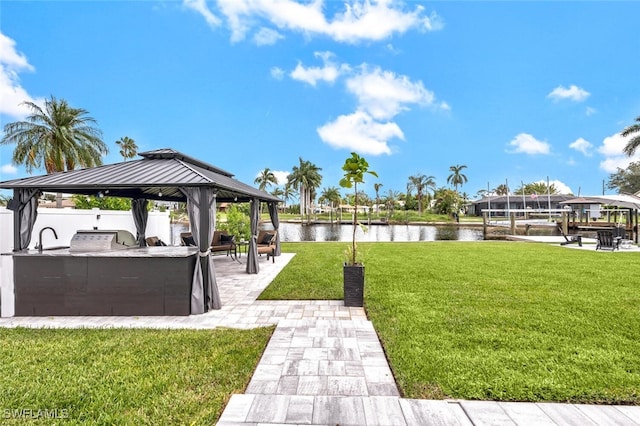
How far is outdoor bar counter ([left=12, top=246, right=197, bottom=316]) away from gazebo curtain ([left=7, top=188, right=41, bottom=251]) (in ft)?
1.47

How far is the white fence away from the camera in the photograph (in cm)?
452

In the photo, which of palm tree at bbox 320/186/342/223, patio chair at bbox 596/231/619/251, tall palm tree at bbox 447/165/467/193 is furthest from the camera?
tall palm tree at bbox 447/165/467/193

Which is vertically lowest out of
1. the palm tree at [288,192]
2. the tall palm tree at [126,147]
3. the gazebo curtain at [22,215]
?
the gazebo curtain at [22,215]

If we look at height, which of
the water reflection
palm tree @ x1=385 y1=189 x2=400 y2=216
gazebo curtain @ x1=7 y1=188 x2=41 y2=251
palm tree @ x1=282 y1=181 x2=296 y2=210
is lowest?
the water reflection

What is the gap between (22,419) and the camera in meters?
2.19

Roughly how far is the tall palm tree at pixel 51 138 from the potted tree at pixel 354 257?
16329 millimetres

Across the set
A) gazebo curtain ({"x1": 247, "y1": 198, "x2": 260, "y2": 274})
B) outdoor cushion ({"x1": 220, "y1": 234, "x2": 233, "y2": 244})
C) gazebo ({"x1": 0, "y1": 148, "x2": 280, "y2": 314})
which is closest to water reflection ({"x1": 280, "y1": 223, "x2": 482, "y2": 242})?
outdoor cushion ({"x1": 220, "y1": 234, "x2": 233, "y2": 244})

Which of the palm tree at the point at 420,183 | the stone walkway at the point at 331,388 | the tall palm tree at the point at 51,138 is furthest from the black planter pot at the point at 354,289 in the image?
the palm tree at the point at 420,183

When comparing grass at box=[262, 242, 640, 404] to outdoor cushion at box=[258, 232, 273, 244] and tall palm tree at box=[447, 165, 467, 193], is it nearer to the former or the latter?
outdoor cushion at box=[258, 232, 273, 244]

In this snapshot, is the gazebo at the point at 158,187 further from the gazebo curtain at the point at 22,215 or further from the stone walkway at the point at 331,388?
the stone walkway at the point at 331,388

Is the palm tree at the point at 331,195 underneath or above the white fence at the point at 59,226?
above

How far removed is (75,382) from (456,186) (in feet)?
212

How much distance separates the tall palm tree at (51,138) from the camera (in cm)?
1481

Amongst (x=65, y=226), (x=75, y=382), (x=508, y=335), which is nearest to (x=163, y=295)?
(x=75, y=382)
